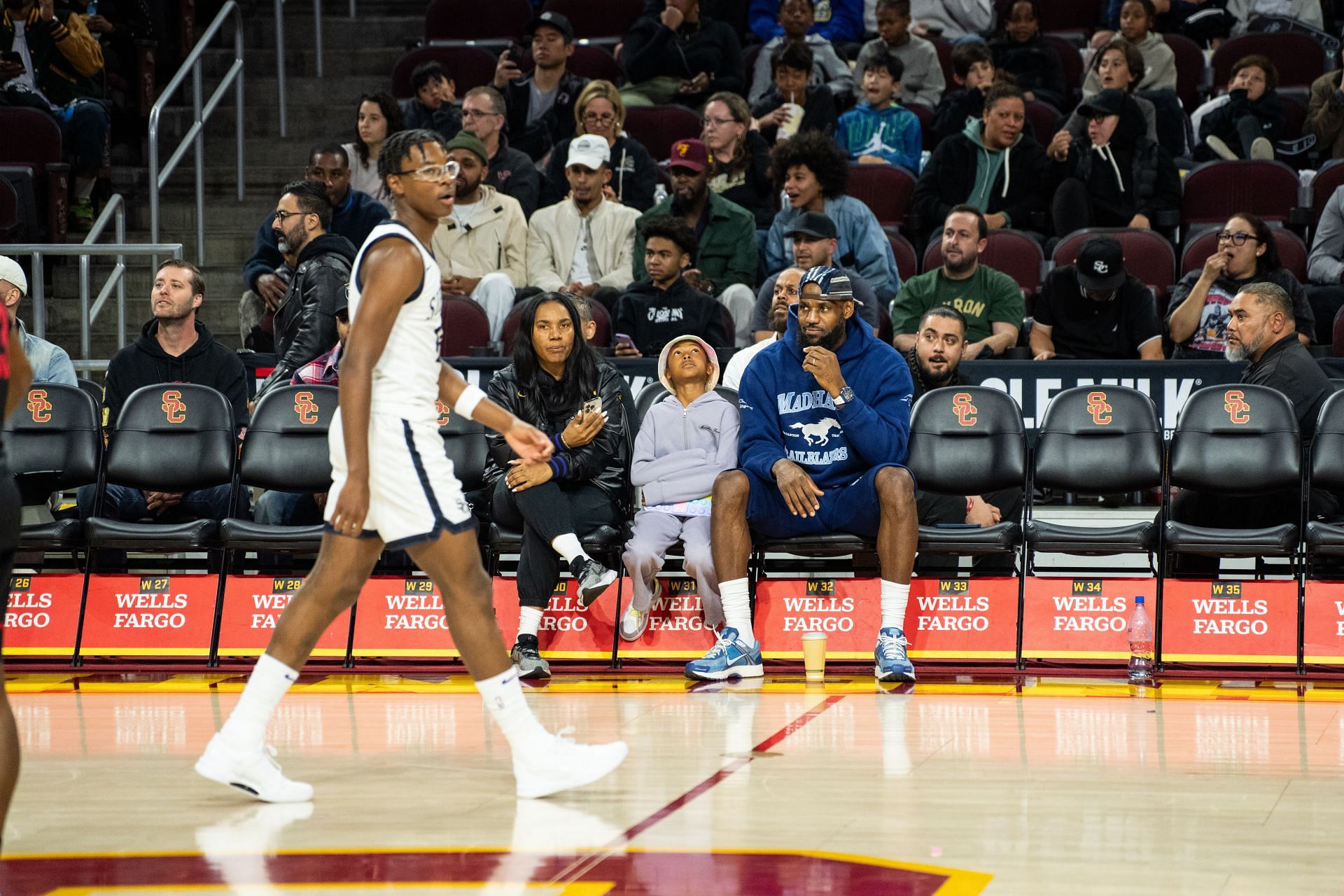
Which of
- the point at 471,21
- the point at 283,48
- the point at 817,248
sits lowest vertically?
the point at 817,248

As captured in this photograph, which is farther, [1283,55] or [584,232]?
[1283,55]

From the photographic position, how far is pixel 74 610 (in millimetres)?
7539

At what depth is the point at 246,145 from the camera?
1278 cm

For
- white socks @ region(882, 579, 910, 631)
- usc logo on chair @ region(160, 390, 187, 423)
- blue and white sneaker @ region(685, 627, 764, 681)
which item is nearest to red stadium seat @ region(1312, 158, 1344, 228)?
white socks @ region(882, 579, 910, 631)

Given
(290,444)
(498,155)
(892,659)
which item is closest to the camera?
(892,659)

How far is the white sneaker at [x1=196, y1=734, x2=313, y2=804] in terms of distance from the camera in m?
4.62

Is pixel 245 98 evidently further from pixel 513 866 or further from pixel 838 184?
pixel 513 866

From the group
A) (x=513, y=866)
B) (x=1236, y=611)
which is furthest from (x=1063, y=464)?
(x=513, y=866)

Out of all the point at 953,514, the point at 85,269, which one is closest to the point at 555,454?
the point at 953,514

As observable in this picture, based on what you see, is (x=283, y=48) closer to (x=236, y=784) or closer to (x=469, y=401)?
(x=469, y=401)

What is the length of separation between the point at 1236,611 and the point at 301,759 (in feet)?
13.2

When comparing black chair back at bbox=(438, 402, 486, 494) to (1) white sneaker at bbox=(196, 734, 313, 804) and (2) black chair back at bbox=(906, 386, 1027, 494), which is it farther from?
(1) white sneaker at bbox=(196, 734, 313, 804)

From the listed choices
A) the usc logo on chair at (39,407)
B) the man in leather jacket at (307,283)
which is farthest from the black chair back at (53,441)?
the man in leather jacket at (307,283)

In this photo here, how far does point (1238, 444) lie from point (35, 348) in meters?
5.92
